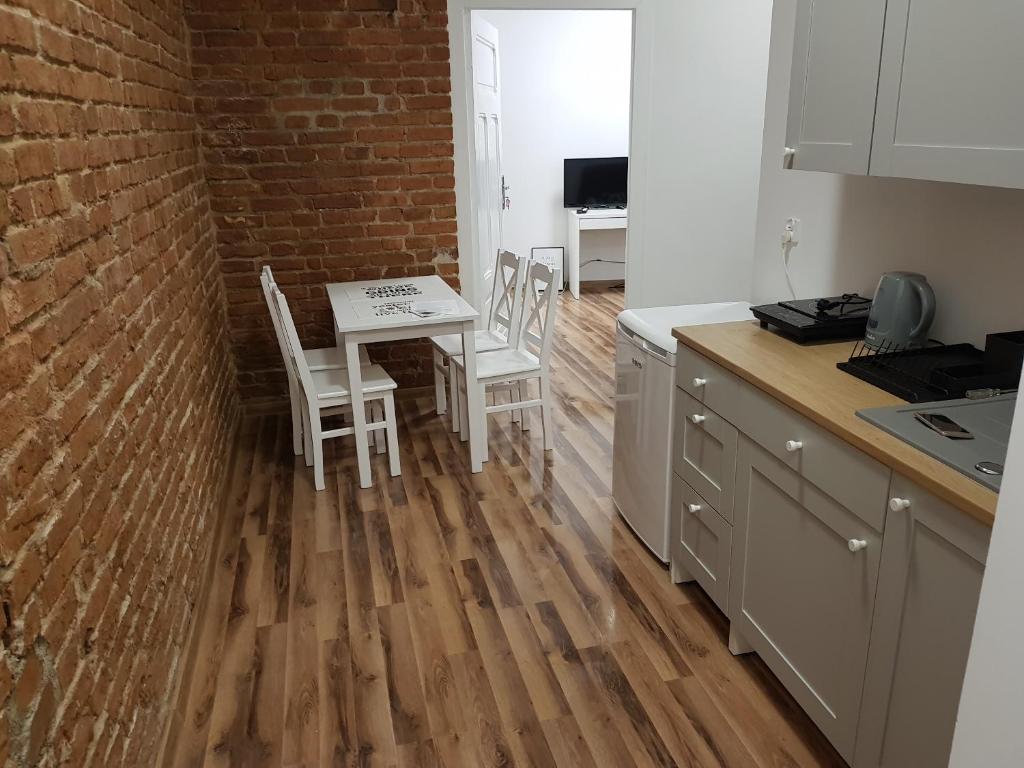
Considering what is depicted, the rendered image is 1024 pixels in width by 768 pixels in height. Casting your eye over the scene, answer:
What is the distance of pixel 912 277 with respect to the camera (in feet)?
6.72

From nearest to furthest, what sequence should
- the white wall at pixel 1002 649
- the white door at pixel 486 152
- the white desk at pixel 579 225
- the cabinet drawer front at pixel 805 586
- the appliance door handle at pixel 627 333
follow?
the white wall at pixel 1002 649
the cabinet drawer front at pixel 805 586
the appliance door handle at pixel 627 333
the white door at pixel 486 152
the white desk at pixel 579 225

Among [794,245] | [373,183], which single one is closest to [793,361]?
[794,245]

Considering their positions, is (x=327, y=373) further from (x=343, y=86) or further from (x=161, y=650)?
(x=161, y=650)

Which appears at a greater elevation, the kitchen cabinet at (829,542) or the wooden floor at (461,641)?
the kitchen cabinet at (829,542)

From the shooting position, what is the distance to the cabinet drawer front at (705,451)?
2.11 metres

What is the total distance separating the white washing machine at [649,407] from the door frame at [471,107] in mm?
1664

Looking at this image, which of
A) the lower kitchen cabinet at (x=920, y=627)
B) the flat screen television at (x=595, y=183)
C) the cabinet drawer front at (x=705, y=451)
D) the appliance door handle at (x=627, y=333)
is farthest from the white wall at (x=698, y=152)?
the lower kitchen cabinet at (x=920, y=627)

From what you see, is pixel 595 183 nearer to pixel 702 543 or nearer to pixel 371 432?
pixel 371 432

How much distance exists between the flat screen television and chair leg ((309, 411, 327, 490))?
415 centimetres

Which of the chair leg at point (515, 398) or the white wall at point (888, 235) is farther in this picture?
the chair leg at point (515, 398)

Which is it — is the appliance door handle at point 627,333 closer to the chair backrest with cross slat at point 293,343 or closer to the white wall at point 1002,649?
the chair backrest with cross slat at point 293,343

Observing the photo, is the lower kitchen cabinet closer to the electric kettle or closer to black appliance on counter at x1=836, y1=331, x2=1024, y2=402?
black appliance on counter at x1=836, y1=331, x2=1024, y2=402

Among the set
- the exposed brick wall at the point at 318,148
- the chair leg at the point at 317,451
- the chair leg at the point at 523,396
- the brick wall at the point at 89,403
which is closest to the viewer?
the brick wall at the point at 89,403

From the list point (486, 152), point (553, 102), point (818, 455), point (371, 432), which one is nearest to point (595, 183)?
point (553, 102)
